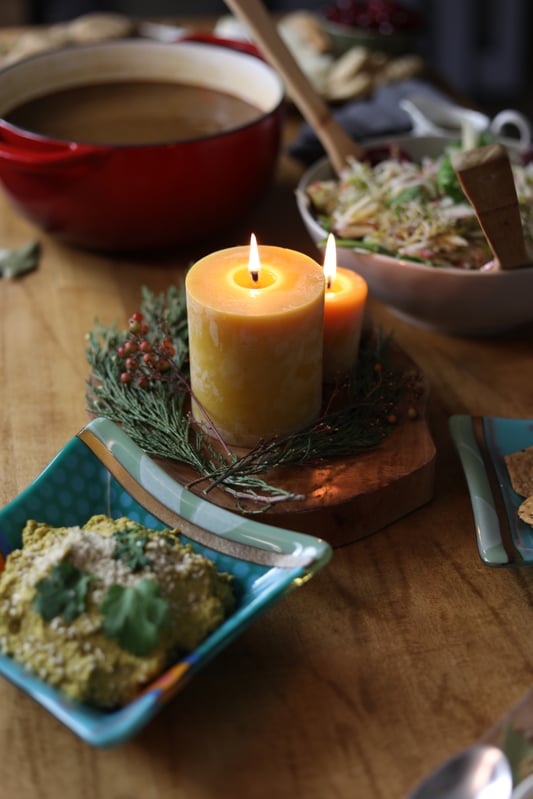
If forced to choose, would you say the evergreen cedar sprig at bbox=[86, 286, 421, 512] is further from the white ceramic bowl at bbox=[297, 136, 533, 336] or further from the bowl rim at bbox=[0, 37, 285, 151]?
the bowl rim at bbox=[0, 37, 285, 151]

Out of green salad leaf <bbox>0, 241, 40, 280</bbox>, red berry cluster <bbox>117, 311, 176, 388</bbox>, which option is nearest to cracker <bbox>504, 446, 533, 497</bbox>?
red berry cluster <bbox>117, 311, 176, 388</bbox>

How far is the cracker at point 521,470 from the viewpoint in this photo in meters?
0.83

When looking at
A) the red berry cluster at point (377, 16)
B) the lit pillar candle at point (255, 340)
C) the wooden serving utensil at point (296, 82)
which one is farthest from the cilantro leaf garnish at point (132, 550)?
the red berry cluster at point (377, 16)

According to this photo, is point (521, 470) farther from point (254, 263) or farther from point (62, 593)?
point (62, 593)

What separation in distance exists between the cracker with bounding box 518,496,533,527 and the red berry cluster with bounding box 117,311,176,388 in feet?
1.22

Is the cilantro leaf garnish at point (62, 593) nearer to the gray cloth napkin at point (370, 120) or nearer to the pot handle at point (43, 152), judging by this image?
the pot handle at point (43, 152)

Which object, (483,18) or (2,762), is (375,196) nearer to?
(2,762)

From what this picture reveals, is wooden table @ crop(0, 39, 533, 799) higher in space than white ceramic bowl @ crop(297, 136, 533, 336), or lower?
lower

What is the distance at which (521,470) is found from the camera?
2.77 ft

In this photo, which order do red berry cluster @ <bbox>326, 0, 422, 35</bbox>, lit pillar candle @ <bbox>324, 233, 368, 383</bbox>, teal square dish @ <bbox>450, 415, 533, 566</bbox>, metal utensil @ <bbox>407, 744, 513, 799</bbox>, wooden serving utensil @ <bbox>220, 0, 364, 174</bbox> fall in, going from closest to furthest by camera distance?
metal utensil @ <bbox>407, 744, 513, 799</bbox>, teal square dish @ <bbox>450, 415, 533, 566</bbox>, lit pillar candle @ <bbox>324, 233, 368, 383</bbox>, wooden serving utensil @ <bbox>220, 0, 364, 174</bbox>, red berry cluster @ <bbox>326, 0, 422, 35</bbox>

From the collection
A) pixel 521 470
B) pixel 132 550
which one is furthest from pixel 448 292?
pixel 132 550

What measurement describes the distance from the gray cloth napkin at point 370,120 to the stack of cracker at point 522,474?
81cm

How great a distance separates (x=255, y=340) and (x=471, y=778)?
397mm

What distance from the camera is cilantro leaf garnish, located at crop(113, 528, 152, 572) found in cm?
67
